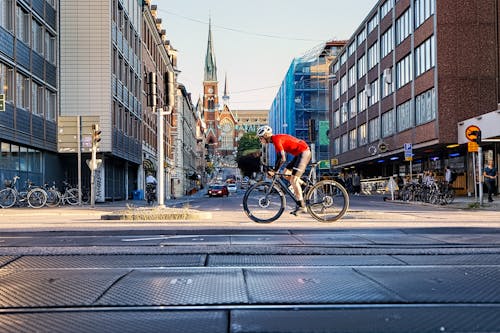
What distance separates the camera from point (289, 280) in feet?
17.2

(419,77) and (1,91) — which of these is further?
(419,77)

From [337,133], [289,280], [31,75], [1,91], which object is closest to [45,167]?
Answer: [31,75]

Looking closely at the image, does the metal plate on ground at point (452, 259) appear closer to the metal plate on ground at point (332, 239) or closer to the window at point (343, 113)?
the metal plate on ground at point (332, 239)

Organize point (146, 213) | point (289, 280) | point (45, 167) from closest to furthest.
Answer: point (289, 280) < point (146, 213) < point (45, 167)

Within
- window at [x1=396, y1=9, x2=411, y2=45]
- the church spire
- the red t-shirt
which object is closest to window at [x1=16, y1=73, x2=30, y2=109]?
the red t-shirt

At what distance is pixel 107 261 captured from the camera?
6516mm

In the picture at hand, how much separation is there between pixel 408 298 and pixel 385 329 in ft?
3.06

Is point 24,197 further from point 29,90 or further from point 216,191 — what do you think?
point 216,191

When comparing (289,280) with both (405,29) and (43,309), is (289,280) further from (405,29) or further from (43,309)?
(405,29)

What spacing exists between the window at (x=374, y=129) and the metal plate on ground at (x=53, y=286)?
5016 centimetres

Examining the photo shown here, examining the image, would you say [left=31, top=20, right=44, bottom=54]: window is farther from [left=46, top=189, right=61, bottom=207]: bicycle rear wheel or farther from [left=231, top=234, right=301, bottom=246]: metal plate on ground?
[left=231, top=234, right=301, bottom=246]: metal plate on ground

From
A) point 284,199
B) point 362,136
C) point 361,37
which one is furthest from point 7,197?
point 361,37

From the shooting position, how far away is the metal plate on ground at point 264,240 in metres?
8.19

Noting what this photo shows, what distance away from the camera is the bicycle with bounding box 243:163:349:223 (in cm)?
1084
